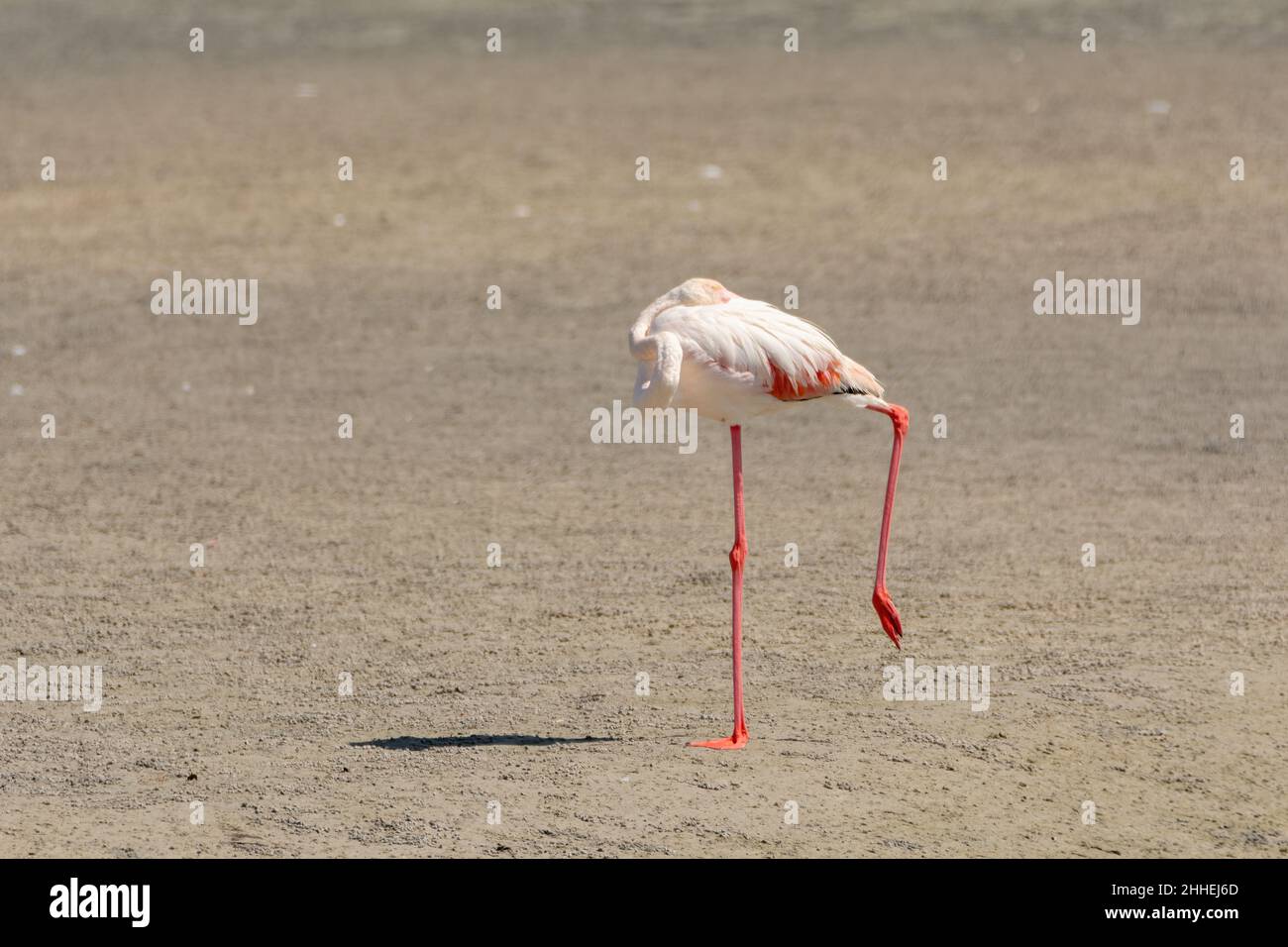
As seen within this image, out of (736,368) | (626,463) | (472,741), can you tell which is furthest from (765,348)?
(626,463)

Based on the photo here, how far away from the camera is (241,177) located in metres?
16.5

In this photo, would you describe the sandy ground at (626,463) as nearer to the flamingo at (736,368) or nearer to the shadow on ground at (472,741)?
the shadow on ground at (472,741)

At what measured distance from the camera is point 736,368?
20.6ft

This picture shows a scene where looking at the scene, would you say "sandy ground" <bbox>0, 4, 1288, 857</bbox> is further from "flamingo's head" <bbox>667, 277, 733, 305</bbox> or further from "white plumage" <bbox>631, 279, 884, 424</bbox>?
"flamingo's head" <bbox>667, 277, 733, 305</bbox>

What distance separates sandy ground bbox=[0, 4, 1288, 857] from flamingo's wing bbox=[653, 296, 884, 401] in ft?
4.00

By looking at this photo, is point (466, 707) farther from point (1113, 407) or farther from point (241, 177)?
point (241, 177)

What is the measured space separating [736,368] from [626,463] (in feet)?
13.8

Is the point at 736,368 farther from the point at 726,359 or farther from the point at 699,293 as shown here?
the point at 699,293

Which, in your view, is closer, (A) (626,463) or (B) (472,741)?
(B) (472,741)

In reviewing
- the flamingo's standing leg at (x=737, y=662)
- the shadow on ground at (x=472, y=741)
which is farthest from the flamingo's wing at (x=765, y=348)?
the shadow on ground at (x=472, y=741)

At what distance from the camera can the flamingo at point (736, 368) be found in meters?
6.23

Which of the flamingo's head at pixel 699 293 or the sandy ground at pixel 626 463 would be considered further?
the flamingo's head at pixel 699 293

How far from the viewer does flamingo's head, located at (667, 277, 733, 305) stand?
6.45m

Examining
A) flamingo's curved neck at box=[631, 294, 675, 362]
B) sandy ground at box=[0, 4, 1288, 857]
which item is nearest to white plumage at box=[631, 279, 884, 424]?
flamingo's curved neck at box=[631, 294, 675, 362]
